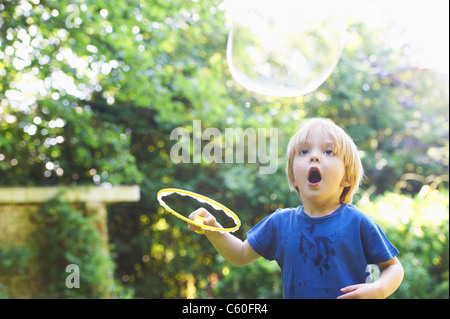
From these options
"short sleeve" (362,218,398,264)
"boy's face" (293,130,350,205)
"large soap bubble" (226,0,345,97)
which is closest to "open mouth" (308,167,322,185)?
"boy's face" (293,130,350,205)

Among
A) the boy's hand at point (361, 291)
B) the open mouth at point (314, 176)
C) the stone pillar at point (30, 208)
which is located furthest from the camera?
the stone pillar at point (30, 208)

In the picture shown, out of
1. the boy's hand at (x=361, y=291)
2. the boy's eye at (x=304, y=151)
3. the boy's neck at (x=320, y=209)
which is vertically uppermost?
the boy's eye at (x=304, y=151)

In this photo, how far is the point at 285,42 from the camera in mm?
1430

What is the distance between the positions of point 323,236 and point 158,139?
268 centimetres

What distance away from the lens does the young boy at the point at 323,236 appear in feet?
2.52

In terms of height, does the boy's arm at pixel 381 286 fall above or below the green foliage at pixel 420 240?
above

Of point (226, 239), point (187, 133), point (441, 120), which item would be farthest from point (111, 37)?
point (441, 120)

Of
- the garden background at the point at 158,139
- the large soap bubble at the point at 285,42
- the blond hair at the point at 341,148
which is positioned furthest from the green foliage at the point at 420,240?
the blond hair at the point at 341,148

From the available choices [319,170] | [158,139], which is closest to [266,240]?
[319,170]

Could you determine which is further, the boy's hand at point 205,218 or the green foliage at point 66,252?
the green foliage at point 66,252

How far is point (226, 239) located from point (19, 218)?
2318mm

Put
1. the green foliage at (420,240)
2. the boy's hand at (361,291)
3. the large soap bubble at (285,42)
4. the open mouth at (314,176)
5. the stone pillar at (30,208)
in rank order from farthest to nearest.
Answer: the stone pillar at (30,208)
the green foliage at (420,240)
the large soap bubble at (285,42)
the open mouth at (314,176)
the boy's hand at (361,291)

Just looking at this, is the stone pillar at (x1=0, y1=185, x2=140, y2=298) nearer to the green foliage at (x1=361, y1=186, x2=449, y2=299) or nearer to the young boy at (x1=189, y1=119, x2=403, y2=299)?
the green foliage at (x1=361, y1=186, x2=449, y2=299)

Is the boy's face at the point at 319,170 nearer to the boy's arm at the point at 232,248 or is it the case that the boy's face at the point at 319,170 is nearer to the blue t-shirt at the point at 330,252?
the blue t-shirt at the point at 330,252
